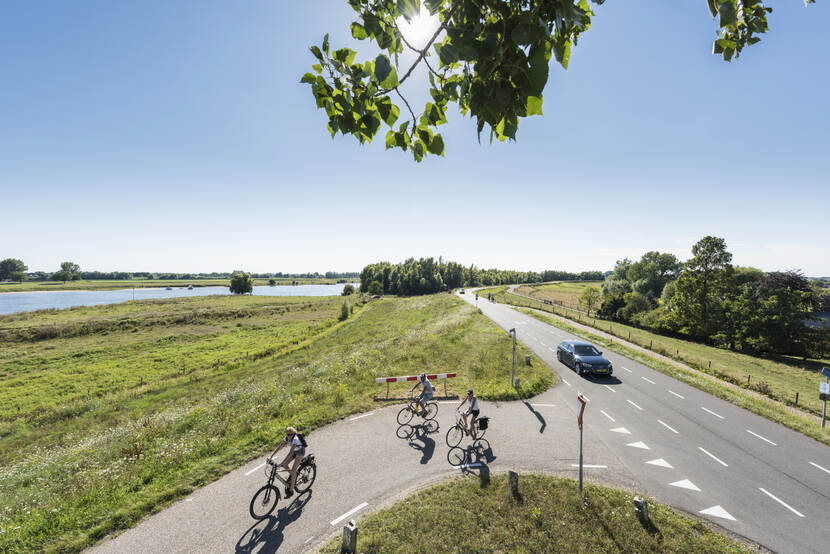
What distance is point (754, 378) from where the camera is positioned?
19297mm

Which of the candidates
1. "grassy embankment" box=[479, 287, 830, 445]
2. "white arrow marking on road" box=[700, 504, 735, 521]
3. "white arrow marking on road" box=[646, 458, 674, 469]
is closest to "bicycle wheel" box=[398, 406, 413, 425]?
"white arrow marking on road" box=[646, 458, 674, 469]

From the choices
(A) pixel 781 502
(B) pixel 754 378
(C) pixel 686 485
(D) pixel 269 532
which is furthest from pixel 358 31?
(B) pixel 754 378

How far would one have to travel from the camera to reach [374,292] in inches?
4087

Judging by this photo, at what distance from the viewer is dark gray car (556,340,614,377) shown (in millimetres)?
17656

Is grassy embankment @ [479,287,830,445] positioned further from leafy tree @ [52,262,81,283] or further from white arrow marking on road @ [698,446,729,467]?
leafy tree @ [52,262,81,283]

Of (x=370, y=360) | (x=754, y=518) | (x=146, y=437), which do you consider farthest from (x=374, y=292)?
(x=754, y=518)

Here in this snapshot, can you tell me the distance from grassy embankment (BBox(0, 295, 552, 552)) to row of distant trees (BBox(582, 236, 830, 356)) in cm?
2241

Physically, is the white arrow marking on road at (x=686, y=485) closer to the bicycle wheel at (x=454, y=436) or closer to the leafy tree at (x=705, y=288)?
the bicycle wheel at (x=454, y=436)

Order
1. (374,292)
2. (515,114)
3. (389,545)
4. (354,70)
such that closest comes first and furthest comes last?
(515,114)
(354,70)
(389,545)
(374,292)

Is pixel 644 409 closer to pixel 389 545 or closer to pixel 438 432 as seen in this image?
pixel 438 432

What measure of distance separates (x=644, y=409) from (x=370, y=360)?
15.0 metres

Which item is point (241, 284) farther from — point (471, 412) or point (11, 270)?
point (11, 270)

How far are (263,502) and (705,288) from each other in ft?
142

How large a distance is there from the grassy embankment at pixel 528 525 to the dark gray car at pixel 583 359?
37.2 ft
